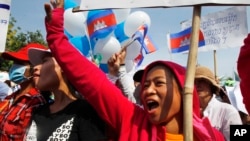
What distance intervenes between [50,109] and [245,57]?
1.03 metres

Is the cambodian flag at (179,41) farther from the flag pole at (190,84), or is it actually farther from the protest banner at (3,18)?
the flag pole at (190,84)

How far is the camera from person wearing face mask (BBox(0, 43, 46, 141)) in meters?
2.59

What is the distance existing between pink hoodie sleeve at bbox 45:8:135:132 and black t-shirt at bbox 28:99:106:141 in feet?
0.28

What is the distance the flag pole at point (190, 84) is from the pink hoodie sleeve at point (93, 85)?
338mm

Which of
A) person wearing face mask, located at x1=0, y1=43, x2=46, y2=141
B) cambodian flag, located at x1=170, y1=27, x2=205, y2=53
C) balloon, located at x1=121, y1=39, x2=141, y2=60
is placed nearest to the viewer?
person wearing face mask, located at x1=0, y1=43, x2=46, y2=141

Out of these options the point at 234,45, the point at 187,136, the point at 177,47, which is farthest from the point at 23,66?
the point at 177,47

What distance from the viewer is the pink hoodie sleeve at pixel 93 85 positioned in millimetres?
2107

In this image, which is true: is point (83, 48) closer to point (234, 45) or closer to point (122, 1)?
point (234, 45)

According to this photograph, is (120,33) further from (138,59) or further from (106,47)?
(106,47)

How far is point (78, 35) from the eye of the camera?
248 inches

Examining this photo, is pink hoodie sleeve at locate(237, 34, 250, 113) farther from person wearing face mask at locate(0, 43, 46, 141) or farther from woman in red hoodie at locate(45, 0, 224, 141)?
person wearing face mask at locate(0, 43, 46, 141)

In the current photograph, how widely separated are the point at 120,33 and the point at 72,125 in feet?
15.1

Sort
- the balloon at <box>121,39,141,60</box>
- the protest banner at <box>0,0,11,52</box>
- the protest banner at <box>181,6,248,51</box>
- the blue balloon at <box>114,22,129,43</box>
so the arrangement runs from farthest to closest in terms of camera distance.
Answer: the blue balloon at <box>114,22,129,43</box>
the protest banner at <box>181,6,248,51</box>
the balloon at <box>121,39,141,60</box>
the protest banner at <box>0,0,11,52</box>

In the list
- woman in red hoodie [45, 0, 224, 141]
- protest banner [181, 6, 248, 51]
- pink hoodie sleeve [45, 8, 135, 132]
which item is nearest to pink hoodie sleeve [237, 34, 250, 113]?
woman in red hoodie [45, 0, 224, 141]
